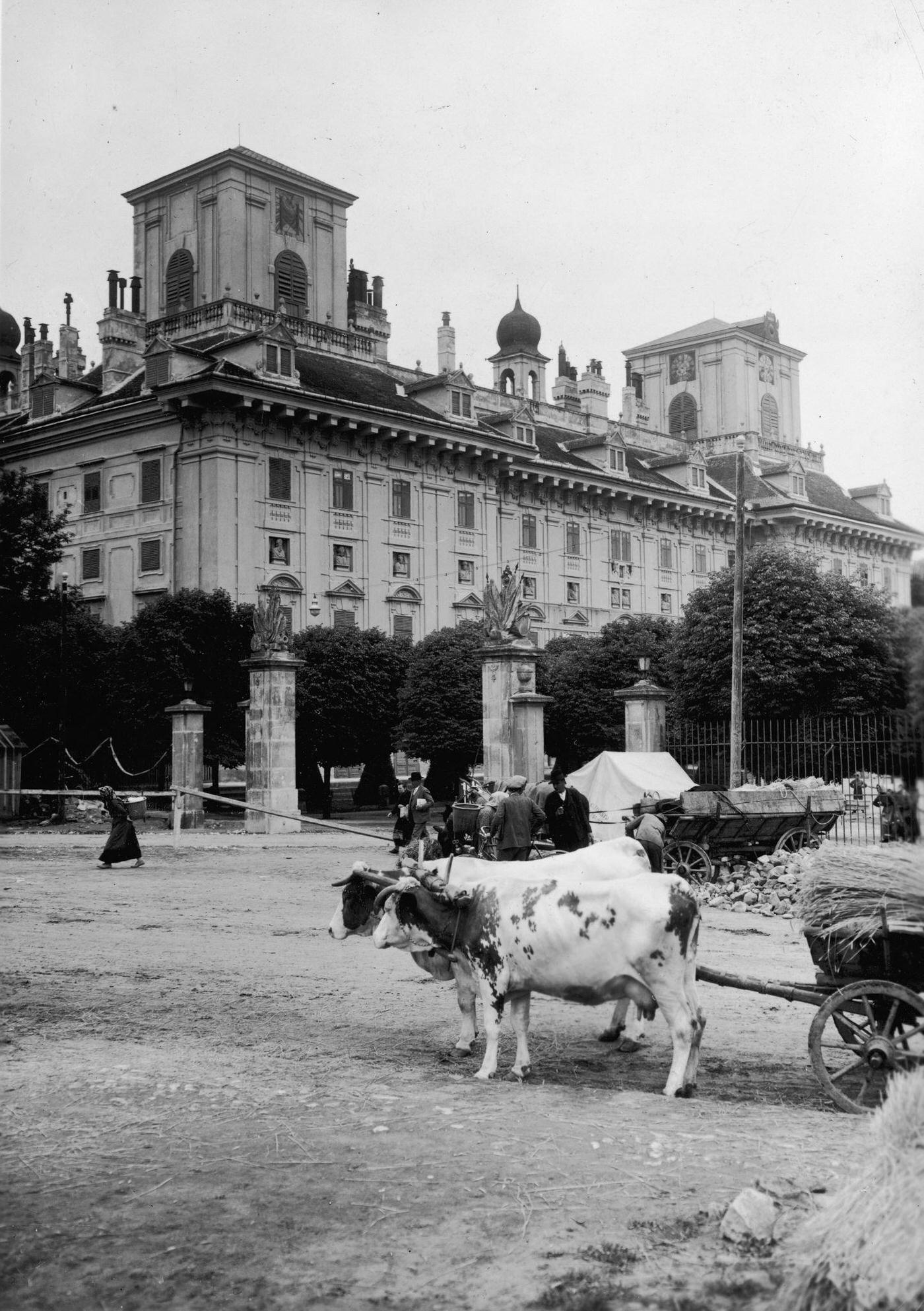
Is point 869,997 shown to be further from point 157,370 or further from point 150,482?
point 157,370

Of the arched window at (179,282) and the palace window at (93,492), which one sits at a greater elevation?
the arched window at (179,282)

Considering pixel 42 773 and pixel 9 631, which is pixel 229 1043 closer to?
pixel 42 773

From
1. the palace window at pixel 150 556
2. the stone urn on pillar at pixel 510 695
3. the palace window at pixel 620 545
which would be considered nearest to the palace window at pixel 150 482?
the palace window at pixel 150 556

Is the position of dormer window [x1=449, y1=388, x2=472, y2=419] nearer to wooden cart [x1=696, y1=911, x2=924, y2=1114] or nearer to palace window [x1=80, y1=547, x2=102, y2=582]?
palace window [x1=80, y1=547, x2=102, y2=582]

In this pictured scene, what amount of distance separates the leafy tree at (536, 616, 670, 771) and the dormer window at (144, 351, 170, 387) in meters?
18.5

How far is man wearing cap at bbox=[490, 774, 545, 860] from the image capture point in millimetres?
17656

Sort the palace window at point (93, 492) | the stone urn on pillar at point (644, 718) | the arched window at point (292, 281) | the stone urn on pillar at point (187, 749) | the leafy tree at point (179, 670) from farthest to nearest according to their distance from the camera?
the arched window at point (292, 281)
the palace window at point (93, 492)
the leafy tree at point (179, 670)
the stone urn on pillar at point (187, 749)
the stone urn on pillar at point (644, 718)

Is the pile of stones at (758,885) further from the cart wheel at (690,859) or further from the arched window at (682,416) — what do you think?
the arched window at (682,416)

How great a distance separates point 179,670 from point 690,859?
1135 inches

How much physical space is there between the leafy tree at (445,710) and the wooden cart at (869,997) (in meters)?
39.8

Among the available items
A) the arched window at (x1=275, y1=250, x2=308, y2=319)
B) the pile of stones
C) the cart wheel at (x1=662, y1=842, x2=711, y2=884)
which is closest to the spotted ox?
the pile of stones

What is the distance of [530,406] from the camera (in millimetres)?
69938

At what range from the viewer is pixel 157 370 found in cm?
5444

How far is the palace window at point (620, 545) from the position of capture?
229ft
